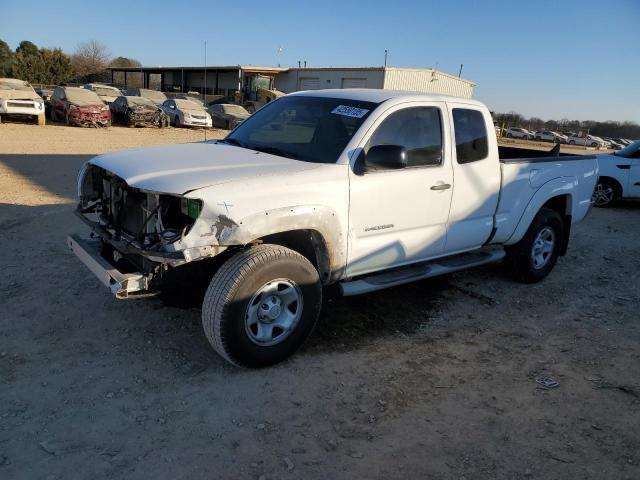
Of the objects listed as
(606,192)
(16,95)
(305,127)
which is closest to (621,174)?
(606,192)

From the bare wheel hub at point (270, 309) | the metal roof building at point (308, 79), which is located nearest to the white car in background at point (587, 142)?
the metal roof building at point (308, 79)

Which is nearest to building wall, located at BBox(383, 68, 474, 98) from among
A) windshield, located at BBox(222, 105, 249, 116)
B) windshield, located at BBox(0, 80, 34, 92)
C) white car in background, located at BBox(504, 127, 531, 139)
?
white car in background, located at BBox(504, 127, 531, 139)

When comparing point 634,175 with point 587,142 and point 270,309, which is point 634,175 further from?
point 587,142

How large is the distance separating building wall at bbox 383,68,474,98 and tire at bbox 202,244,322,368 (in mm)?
33278

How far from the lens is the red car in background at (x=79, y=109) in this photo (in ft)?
69.8

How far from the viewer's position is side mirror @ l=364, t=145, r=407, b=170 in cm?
381

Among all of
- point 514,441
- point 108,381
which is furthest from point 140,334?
point 514,441

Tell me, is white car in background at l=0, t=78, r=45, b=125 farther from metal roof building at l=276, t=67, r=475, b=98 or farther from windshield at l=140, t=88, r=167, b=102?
metal roof building at l=276, t=67, r=475, b=98

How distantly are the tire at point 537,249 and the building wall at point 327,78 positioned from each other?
106ft

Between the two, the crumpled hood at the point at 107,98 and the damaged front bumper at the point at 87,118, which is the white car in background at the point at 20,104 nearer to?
the damaged front bumper at the point at 87,118

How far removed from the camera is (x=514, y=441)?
310 cm

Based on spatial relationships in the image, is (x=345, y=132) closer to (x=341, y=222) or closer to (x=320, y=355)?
(x=341, y=222)

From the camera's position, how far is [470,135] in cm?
482

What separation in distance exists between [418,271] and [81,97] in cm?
2192
